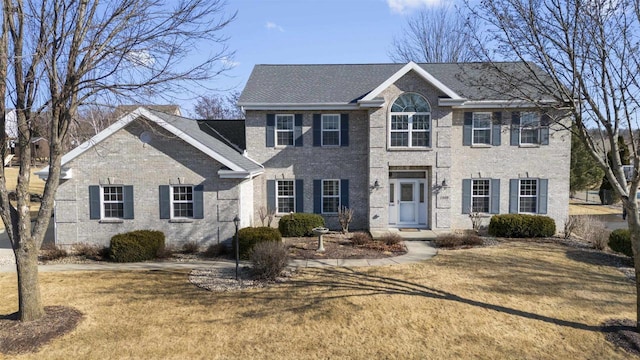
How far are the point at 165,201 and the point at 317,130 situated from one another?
7548 millimetres

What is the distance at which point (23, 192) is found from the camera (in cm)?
792

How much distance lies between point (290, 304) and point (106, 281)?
5.70 meters

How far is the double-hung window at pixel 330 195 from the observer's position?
18.3m

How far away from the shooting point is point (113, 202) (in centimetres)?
1452

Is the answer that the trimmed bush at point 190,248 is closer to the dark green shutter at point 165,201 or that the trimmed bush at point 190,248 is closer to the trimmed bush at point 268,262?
the dark green shutter at point 165,201

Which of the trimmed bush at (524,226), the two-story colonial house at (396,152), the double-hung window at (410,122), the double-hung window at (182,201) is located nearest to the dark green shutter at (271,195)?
the two-story colonial house at (396,152)

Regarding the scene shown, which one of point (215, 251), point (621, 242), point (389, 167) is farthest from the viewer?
point (389, 167)

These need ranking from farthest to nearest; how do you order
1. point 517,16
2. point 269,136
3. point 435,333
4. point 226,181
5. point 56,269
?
1. point 269,136
2. point 226,181
3. point 56,269
4. point 517,16
5. point 435,333

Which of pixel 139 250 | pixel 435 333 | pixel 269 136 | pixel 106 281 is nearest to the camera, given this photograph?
pixel 435 333

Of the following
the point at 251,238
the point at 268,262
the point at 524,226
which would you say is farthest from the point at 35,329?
the point at 524,226

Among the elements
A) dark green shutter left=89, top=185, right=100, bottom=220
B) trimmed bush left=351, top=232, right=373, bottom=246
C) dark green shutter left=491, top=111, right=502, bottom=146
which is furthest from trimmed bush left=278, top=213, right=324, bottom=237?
dark green shutter left=491, top=111, right=502, bottom=146

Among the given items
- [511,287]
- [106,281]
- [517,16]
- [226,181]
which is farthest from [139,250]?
[517,16]

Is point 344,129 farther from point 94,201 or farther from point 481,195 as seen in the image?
point 94,201

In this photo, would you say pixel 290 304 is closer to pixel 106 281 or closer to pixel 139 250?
pixel 106 281
